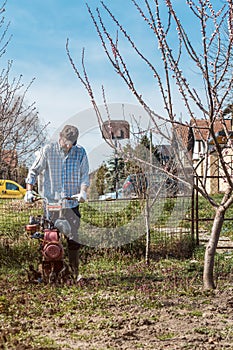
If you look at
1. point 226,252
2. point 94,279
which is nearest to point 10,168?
point 94,279

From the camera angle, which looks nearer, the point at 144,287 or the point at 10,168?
the point at 144,287

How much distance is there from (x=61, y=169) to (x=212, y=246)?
5.92 ft

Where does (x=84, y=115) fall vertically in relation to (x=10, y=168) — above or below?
above

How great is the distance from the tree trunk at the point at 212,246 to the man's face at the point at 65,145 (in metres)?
1.75

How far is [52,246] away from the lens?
5.14 meters

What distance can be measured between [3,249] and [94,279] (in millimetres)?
2032

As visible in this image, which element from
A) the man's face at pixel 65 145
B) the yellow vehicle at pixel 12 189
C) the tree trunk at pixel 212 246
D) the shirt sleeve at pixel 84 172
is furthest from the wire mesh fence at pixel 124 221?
the yellow vehicle at pixel 12 189

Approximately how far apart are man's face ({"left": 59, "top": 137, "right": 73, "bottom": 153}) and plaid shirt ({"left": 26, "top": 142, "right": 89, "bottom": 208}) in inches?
1.2

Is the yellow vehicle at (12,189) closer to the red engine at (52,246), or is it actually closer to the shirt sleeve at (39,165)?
the shirt sleeve at (39,165)

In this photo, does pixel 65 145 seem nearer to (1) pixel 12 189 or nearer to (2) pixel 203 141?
(2) pixel 203 141

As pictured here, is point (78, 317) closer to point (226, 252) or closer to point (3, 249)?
point (3, 249)

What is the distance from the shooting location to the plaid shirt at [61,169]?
551 cm

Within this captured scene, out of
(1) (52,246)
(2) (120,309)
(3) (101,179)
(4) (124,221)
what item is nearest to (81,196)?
(1) (52,246)

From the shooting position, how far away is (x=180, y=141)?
15.6 feet
